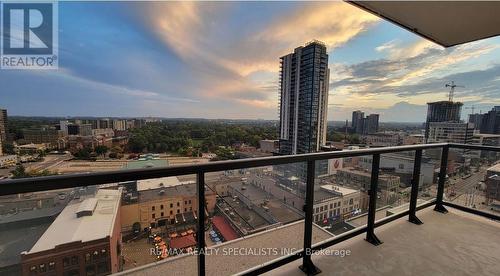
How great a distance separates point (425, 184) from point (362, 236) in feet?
4.50

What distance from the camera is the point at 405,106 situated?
26.2 ft

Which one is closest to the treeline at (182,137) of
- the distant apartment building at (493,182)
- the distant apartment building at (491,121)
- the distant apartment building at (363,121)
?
the distant apartment building at (363,121)

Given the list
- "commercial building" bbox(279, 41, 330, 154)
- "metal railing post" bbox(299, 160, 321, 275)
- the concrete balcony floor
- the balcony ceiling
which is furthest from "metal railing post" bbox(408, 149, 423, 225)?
"commercial building" bbox(279, 41, 330, 154)

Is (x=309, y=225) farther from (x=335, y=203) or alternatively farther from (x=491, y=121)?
(x=491, y=121)

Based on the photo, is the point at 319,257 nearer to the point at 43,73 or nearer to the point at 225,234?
the point at 225,234

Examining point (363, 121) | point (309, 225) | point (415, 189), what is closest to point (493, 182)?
point (415, 189)

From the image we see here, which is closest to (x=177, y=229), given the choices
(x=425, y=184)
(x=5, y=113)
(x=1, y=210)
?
(x=1, y=210)

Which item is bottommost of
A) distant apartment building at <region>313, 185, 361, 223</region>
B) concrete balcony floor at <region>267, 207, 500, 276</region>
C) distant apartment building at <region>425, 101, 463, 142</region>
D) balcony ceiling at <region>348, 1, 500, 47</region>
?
concrete balcony floor at <region>267, 207, 500, 276</region>

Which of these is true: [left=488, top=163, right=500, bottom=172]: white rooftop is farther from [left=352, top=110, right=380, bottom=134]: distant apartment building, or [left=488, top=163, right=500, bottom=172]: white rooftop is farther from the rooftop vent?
the rooftop vent

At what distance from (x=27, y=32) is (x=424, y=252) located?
22.1 feet

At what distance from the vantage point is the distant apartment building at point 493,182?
8.82 feet

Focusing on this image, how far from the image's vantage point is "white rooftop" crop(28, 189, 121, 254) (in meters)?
1.02

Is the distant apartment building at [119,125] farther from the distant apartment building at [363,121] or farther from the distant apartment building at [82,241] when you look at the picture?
the distant apartment building at [363,121]

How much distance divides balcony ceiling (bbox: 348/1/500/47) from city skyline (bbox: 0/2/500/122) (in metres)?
1.87
